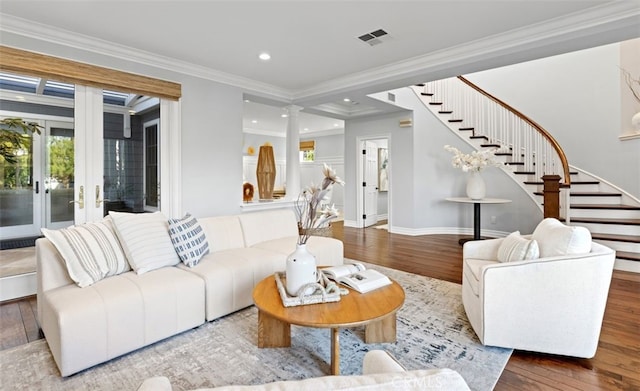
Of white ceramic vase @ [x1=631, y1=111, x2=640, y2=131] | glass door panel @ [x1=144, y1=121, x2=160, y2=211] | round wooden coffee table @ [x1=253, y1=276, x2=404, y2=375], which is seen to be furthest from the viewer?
white ceramic vase @ [x1=631, y1=111, x2=640, y2=131]

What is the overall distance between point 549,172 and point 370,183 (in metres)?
3.50

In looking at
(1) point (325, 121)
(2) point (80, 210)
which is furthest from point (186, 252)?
(1) point (325, 121)

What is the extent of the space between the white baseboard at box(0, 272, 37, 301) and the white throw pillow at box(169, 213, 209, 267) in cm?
173

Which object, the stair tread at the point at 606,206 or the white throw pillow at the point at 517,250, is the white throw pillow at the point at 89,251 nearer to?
the white throw pillow at the point at 517,250

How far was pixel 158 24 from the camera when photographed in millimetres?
2963

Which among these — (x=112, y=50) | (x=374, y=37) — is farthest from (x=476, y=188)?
(x=112, y=50)

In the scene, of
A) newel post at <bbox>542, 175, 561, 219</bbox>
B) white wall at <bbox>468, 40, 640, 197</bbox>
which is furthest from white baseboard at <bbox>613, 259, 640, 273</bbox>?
white wall at <bbox>468, 40, 640, 197</bbox>

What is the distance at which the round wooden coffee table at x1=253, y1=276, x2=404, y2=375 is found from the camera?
5.69ft

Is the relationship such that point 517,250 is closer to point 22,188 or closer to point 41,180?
point 41,180

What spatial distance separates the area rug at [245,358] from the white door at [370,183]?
15.8 feet

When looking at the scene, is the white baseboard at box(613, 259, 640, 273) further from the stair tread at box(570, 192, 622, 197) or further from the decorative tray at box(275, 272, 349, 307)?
the decorative tray at box(275, 272, 349, 307)

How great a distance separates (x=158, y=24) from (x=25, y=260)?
2.84m

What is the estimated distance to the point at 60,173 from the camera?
340 centimetres

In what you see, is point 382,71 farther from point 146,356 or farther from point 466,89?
point 146,356
